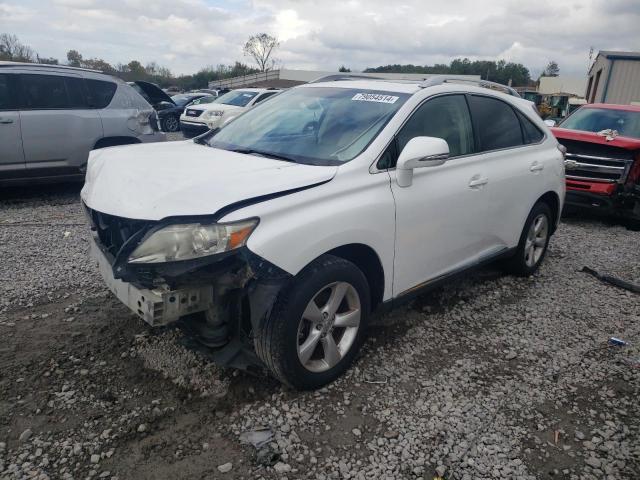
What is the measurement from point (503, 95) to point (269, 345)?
3.34m

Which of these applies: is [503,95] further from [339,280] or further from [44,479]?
[44,479]

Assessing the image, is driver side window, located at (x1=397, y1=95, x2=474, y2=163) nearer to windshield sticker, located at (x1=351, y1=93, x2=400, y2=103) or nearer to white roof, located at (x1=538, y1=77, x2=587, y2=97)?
windshield sticker, located at (x1=351, y1=93, x2=400, y2=103)

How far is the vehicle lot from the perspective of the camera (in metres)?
2.46

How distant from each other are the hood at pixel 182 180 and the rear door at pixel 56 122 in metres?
4.29

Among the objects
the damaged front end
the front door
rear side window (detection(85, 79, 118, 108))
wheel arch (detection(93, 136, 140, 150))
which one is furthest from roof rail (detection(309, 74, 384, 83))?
rear side window (detection(85, 79, 118, 108))

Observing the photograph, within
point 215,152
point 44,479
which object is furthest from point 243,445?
point 215,152

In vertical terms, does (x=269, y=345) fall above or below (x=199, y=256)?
below

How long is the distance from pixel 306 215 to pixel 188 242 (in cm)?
64

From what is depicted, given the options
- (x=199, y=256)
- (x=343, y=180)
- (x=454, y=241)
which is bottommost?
(x=454, y=241)

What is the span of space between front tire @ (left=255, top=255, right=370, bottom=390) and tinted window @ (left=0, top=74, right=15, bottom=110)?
6.11 m

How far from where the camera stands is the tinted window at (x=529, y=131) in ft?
15.4

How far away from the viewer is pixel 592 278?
516cm

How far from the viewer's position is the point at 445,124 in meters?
3.74

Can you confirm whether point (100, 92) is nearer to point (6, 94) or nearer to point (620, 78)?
point (6, 94)
